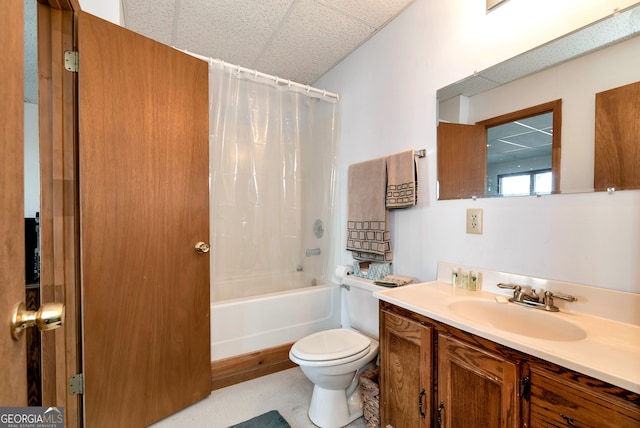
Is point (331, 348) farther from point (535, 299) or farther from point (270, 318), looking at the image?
point (535, 299)

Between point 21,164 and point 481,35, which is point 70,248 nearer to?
point 21,164

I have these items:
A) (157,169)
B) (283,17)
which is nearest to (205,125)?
(157,169)

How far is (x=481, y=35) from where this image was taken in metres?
1.40

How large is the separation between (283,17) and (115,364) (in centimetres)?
226

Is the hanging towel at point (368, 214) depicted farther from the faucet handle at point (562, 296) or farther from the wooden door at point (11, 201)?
the wooden door at point (11, 201)

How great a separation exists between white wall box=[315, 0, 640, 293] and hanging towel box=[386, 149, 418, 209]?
7 cm

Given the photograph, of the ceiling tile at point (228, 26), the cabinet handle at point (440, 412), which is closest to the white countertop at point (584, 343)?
the cabinet handle at point (440, 412)

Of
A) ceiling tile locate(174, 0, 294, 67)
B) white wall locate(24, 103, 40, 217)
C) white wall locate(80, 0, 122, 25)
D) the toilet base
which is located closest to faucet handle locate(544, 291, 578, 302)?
the toilet base

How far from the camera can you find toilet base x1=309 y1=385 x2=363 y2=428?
59.0 inches

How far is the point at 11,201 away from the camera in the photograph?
0.46 meters

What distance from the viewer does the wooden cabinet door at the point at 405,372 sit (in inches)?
44.1

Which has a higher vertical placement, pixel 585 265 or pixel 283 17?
pixel 283 17

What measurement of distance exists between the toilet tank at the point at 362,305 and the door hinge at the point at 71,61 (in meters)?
1.88

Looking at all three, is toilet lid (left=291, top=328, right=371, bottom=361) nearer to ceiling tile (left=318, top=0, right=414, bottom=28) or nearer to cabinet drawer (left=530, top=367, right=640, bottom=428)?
cabinet drawer (left=530, top=367, right=640, bottom=428)
